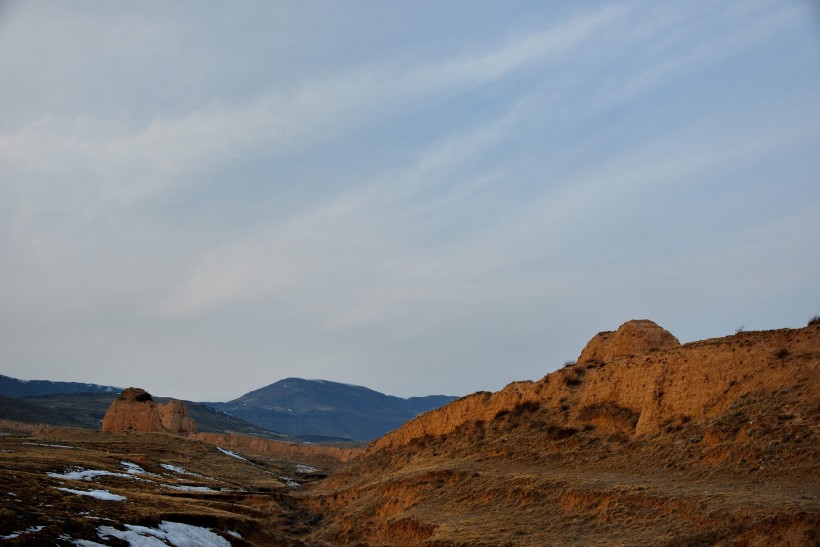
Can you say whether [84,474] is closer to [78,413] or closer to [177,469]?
[177,469]

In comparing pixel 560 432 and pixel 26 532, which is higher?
pixel 560 432

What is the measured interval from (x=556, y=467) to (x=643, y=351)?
7.91 meters

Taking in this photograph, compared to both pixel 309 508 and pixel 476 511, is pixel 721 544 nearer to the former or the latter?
pixel 476 511

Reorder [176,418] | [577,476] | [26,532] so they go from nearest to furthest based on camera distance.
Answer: [26,532]
[577,476]
[176,418]

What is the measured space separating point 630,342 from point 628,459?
29.5ft

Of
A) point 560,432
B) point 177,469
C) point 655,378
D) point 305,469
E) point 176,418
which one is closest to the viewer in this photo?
point 655,378

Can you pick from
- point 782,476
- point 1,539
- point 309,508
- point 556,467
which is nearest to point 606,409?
point 556,467

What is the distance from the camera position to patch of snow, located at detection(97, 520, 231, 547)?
16828 millimetres

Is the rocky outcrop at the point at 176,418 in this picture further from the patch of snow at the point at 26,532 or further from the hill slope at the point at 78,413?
the patch of snow at the point at 26,532

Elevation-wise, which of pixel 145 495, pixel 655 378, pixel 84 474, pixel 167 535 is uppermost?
pixel 655 378

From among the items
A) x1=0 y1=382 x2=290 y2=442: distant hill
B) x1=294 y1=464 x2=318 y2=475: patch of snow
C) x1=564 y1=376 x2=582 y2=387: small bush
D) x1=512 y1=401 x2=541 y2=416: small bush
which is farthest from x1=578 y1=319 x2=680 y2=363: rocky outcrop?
x1=0 y1=382 x2=290 y2=442: distant hill

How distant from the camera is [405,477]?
102 feet

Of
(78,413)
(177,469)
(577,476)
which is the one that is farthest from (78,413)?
(577,476)

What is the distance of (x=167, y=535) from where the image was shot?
18406mm
